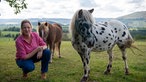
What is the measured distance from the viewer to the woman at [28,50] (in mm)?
7230

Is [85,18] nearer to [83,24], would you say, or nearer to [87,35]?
[83,24]

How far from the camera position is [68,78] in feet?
27.3

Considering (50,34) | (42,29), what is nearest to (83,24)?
(42,29)

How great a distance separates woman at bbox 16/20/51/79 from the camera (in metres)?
7.23

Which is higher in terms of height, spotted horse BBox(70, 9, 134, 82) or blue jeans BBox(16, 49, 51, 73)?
spotted horse BBox(70, 9, 134, 82)

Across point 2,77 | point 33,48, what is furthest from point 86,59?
point 2,77

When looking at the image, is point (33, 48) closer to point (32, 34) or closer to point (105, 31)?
point (32, 34)

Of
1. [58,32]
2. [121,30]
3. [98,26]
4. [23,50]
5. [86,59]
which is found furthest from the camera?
[58,32]

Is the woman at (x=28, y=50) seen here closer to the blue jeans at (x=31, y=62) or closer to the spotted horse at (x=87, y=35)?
the blue jeans at (x=31, y=62)

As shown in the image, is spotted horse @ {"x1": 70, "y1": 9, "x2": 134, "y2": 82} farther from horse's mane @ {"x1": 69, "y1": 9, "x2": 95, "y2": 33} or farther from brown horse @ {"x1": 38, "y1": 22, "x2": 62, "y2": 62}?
brown horse @ {"x1": 38, "y1": 22, "x2": 62, "y2": 62}

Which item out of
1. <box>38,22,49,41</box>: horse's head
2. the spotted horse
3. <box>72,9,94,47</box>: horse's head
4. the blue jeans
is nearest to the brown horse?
<box>38,22,49,41</box>: horse's head

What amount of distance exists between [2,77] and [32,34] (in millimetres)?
1930

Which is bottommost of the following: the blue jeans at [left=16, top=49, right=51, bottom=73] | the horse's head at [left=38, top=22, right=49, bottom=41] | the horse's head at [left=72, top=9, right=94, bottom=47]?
the blue jeans at [left=16, top=49, right=51, bottom=73]

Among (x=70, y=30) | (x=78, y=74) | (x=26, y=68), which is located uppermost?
(x=70, y=30)
